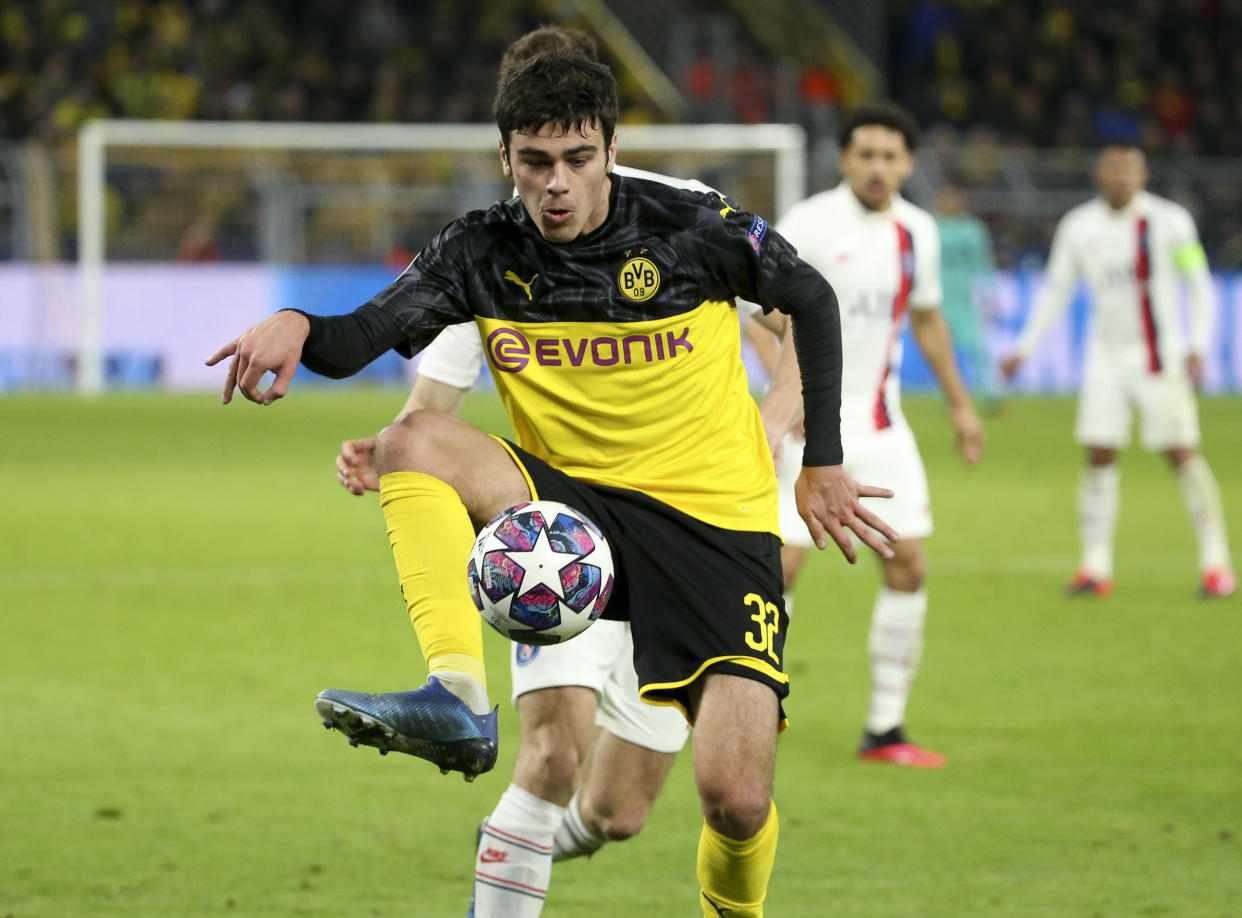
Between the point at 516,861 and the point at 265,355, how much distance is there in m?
1.24

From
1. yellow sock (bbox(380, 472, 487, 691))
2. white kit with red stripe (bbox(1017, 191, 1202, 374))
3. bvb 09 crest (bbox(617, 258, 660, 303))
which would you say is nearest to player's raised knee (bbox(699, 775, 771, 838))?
yellow sock (bbox(380, 472, 487, 691))

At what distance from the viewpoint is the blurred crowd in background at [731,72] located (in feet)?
80.2

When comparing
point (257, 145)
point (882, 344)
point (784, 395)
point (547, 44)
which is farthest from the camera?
point (257, 145)

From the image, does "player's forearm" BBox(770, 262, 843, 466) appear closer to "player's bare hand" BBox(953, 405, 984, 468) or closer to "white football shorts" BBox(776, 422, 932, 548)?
"white football shorts" BBox(776, 422, 932, 548)

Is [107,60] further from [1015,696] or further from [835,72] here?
[1015,696]

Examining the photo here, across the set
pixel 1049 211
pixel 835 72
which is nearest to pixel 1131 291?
pixel 1049 211

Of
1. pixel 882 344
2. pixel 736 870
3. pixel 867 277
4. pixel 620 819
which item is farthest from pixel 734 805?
pixel 867 277

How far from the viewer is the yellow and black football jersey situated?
12.2 ft

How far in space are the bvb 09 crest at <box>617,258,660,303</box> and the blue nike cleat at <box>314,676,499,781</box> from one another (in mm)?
904

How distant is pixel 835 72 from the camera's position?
98.0 ft

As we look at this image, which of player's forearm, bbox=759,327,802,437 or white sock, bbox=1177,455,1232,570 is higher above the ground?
player's forearm, bbox=759,327,802,437

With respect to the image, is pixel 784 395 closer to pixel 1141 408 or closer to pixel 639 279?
pixel 639 279

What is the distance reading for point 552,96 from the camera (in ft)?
11.4

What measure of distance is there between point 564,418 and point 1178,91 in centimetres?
2590
